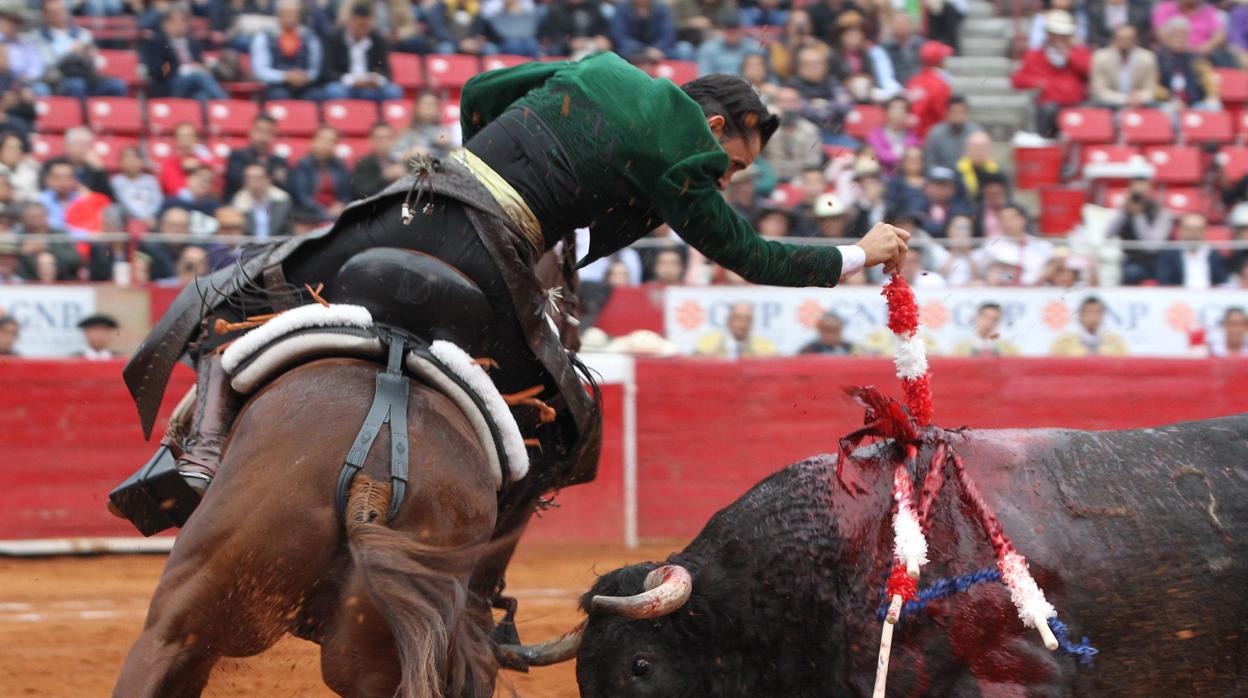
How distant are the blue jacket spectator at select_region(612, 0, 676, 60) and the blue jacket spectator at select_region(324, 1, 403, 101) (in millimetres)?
1889

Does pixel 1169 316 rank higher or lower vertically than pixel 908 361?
lower

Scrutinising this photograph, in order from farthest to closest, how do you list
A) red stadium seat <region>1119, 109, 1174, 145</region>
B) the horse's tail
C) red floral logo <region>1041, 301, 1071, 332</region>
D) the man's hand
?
red stadium seat <region>1119, 109, 1174, 145</region>
red floral logo <region>1041, 301, 1071, 332</region>
the man's hand
the horse's tail

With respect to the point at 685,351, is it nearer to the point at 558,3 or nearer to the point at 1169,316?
the point at 1169,316

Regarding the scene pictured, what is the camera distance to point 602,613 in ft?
13.5

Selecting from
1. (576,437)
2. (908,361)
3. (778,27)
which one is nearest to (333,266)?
(576,437)

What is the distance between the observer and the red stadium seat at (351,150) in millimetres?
11316

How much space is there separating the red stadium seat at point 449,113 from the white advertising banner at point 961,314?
279cm

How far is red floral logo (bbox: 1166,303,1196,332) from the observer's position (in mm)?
10336

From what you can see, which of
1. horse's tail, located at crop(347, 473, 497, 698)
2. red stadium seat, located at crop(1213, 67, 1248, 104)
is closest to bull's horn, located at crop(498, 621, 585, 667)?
horse's tail, located at crop(347, 473, 497, 698)

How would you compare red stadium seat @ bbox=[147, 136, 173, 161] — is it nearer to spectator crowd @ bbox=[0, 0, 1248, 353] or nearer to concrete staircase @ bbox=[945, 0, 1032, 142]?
spectator crowd @ bbox=[0, 0, 1248, 353]

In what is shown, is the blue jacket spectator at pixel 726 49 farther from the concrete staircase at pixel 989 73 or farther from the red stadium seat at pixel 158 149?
the red stadium seat at pixel 158 149

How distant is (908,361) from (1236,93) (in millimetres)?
11251

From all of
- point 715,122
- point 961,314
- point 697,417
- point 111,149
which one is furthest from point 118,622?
point 961,314

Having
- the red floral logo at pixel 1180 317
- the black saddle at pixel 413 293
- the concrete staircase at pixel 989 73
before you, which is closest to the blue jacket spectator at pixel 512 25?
the concrete staircase at pixel 989 73
